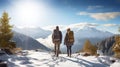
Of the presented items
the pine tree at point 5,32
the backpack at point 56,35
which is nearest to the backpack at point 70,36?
the backpack at point 56,35

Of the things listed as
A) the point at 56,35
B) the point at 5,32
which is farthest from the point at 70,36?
the point at 5,32

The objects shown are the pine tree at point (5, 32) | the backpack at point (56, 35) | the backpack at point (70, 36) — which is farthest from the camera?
the pine tree at point (5, 32)

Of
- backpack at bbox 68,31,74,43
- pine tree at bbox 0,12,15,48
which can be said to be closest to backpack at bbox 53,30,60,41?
backpack at bbox 68,31,74,43

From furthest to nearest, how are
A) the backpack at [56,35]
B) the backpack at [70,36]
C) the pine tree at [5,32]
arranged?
1. the pine tree at [5,32]
2. the backpack at [70,36]
3. the backpack at [56,35]

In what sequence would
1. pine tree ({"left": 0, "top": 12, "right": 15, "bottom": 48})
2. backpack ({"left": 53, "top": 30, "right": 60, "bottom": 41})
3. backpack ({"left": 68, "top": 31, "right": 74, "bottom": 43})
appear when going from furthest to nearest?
pine tree ({"left": 0, "top": 12, "right": 15, "bottom": 48})
backpack ({"left": 68, "top": 31, "right": 74, "bottom": 43})
backpack ({"left": 53, "top": 30, "right": 60, "bottom": 41})

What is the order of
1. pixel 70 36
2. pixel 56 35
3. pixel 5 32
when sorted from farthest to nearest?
1. pixel 5 32
2. pixel 70 36
3. pixel 56 35

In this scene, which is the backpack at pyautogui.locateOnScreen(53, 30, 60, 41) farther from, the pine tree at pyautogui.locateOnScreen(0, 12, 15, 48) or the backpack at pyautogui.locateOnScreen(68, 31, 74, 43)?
the pine tree at pyautogui.locateOnScreen(0, 12, 15, 48)

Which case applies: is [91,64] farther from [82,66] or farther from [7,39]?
[7,39]

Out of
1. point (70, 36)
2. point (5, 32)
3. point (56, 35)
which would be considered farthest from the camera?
point (5, 32)

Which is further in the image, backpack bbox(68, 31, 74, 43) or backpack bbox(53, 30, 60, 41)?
backpack bbox(68, 31, 74, 43)

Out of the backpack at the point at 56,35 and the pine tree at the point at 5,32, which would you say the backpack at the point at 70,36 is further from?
the pine tree at the point at 5,32

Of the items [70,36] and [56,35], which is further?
[70,36]

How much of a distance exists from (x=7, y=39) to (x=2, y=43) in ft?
6.73

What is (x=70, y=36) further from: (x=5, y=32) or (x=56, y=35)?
(x=5, y=32)
